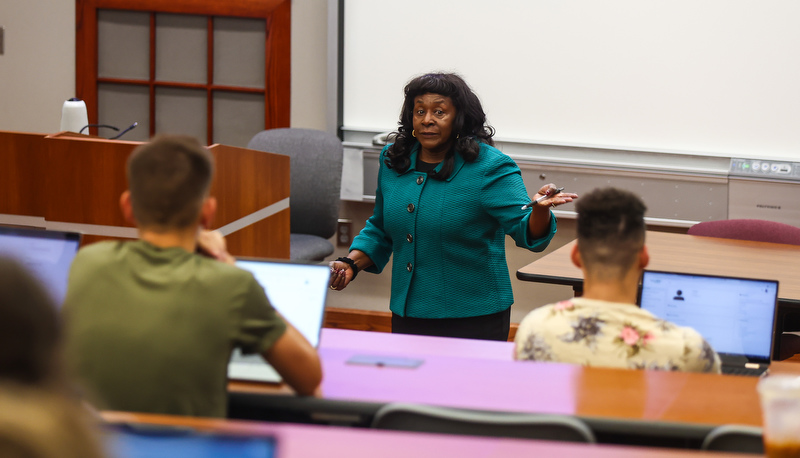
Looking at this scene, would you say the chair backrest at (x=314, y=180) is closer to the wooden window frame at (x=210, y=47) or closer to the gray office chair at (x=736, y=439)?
the wooden window frame at (x=210, y=47)

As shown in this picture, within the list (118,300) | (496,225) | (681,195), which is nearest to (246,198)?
(496,225)

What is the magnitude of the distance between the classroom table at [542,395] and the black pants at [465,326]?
2.80 ft

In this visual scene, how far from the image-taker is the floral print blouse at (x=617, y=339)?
1631mm

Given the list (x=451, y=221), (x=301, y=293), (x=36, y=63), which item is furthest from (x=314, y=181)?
(x=301, y=293)

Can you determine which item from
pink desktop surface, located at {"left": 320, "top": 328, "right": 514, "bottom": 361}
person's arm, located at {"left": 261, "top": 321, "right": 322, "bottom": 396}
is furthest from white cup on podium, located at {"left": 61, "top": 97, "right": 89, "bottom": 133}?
person's arm, located at {"left": 261, "top": 321, "right": 322, "bottom": 396}

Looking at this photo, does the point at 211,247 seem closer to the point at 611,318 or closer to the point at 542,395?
the point at 542,395

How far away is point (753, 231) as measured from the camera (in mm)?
3529

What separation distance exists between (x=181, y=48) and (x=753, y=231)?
10.2 feet

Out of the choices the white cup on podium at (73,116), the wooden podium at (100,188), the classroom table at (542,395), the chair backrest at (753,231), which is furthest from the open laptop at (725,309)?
the white cup on podium at (73,116)

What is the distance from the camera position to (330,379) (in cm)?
165

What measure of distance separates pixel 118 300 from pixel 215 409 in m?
0.24

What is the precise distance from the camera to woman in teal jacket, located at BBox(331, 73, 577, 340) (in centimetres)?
260

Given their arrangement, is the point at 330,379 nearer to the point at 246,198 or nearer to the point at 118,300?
the point at 118,300

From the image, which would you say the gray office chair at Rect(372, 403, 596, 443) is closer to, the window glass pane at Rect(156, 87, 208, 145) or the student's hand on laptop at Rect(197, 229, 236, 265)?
the student's hand on laptop at Rect(197, 229, 236, 265)
